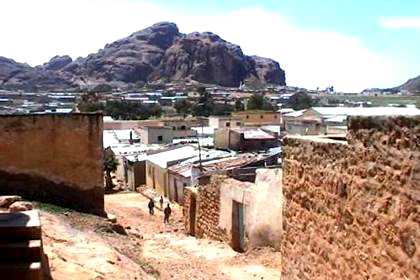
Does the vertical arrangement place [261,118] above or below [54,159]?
below

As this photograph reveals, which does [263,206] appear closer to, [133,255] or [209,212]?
[133,255]

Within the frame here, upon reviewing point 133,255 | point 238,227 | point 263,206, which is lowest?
point 238,227

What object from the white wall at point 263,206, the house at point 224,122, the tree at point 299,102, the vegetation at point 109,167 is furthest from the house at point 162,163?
the tree at point 299,102

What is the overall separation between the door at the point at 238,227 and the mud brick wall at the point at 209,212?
61 cm

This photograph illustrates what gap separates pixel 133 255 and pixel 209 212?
515 centimetres

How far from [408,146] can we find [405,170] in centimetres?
19

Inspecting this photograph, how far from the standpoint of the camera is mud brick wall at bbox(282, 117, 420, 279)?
4961mm

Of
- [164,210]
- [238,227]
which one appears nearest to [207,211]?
[238,227]

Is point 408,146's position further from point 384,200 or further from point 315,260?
point 315,260

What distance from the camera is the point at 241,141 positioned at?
38.0m

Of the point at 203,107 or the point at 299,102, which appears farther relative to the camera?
the point at 299,102

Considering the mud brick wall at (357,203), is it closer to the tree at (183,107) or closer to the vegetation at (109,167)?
the vegetation at (109,167)

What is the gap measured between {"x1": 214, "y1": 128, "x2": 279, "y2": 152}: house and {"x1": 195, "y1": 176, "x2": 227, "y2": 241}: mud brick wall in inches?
756

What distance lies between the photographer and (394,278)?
5.20 metres
